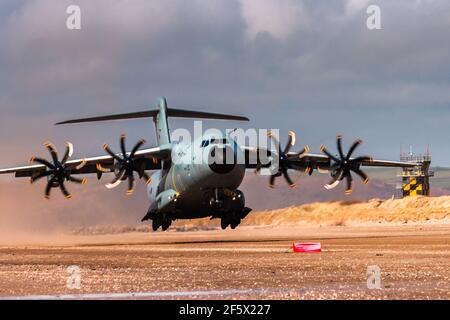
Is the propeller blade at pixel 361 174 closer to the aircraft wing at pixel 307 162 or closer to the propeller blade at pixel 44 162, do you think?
the aircraft wing at pixel 307 162

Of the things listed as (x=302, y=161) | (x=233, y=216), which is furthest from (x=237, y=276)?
(x=302, y=161)

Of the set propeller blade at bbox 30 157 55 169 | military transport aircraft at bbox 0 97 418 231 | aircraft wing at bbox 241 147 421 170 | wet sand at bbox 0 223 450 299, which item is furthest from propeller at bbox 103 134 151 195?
wet sand at bbox 0 223 450 299

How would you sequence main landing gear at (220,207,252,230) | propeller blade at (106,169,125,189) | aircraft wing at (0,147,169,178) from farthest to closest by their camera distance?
1. aircraft wing at (0,147,169,178)
2. main landing gear at (220,207,252,230)
3. propeller blade at (106,169,125,189)

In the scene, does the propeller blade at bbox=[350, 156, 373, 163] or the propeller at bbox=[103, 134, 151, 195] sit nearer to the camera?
the propeller at bbox=[103, 134, 151, 195]

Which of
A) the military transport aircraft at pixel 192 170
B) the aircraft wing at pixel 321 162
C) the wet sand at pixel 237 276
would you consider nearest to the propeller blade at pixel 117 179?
the military transport aircraft at pixel 192 170

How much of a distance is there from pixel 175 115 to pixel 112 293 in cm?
3909

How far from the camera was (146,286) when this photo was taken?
17125 mm

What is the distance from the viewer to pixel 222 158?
40.2 m

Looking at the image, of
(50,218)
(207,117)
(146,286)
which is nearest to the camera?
(146,286)

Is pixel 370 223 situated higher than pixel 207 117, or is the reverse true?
pixel 207 117

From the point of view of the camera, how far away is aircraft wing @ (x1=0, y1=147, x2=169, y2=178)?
46781 millimetres

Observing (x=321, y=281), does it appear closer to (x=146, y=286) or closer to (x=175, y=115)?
(x=146, y=286)
